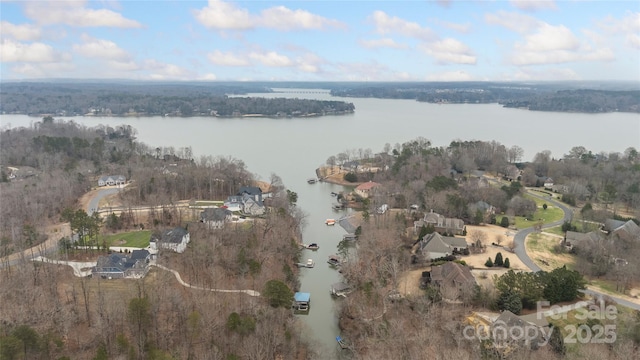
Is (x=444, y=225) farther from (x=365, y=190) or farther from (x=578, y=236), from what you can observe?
(x=365, y=190)

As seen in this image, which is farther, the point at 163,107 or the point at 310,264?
the point at 163,107

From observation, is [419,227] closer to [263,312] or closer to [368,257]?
[368,257]

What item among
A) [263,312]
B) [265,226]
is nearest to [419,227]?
[265,226]

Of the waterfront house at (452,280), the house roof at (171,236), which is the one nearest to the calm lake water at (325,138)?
the waterfront house at (452,280)

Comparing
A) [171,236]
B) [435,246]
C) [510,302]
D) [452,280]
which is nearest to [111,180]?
[171,236]

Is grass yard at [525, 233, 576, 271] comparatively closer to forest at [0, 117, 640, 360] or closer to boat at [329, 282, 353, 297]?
forest at [0, 117, 640, 360]

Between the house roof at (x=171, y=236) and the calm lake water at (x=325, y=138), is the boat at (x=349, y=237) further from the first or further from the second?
the house roof at (x=171, y=236)
